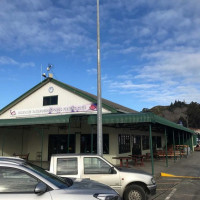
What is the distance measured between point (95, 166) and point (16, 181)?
3809 millimetres

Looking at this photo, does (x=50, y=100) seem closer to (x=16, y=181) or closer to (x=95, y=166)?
(x=95, y=166)

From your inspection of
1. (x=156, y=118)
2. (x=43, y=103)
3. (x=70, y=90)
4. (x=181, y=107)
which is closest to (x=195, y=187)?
(x=156, y=118)

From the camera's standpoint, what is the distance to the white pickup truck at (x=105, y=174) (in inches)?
286

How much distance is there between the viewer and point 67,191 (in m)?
3.94

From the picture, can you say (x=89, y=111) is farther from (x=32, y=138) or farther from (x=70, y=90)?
(x=32, y=138)

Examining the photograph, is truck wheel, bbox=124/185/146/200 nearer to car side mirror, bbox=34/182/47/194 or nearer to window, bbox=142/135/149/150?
car side mirror, bbox=34/182/47/194

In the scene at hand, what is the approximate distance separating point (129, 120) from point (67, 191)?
412 inches

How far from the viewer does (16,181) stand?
13.0 ft

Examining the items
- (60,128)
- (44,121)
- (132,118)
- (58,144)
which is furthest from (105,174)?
(58,144)

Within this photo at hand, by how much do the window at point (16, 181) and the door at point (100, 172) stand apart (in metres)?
3.60

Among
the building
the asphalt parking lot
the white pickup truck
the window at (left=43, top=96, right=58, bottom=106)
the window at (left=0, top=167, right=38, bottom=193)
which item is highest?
the window at (left=43, top=96, right=58, bottom=106)

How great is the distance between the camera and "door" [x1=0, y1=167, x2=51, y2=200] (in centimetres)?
376

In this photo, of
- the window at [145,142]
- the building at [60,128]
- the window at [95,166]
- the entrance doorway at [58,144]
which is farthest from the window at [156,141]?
the window at [95,166]

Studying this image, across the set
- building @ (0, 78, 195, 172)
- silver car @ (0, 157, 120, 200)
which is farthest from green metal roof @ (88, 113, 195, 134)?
silver car @ (0, 157, 120, 200)
